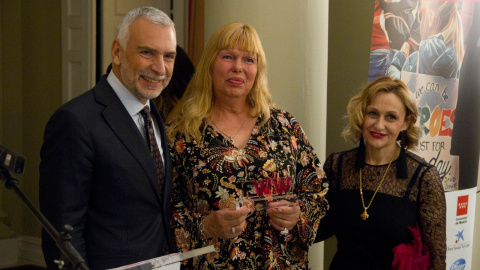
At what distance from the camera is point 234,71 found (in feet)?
8.41

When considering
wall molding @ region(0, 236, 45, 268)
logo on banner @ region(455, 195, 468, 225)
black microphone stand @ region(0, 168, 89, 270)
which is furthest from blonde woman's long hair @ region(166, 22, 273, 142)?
wall molding @ region(0, 236, 45, 268)

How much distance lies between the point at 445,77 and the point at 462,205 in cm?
92

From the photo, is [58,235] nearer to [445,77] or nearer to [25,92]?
[445,77]

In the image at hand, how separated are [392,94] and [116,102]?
1390 mm

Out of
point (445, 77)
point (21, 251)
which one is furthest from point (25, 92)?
point (445, 77)

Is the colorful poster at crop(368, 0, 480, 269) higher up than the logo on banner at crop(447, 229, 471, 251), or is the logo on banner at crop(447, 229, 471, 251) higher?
the colorful poster at crop(368, 0, 480, 269)

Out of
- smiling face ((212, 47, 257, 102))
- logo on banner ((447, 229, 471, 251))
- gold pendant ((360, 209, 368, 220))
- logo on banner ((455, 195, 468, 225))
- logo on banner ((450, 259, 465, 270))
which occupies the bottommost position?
logo on banner ((450, 259, 465, 270))

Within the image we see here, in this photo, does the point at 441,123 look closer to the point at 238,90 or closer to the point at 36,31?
the point at 238,90

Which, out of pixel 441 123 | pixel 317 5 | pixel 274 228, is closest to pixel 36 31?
pixel 317 5

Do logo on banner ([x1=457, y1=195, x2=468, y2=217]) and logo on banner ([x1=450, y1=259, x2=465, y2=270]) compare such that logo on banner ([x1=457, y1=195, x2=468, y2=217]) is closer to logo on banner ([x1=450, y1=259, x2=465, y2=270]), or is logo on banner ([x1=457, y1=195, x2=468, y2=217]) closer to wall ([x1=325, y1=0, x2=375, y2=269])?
logo on banner ([x1=450, y1=259, x2=465, y2=270])

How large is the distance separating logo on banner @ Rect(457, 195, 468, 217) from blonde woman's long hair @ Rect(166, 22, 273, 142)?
2.22 metres

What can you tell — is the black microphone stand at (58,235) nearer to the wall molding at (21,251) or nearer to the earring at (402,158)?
the earring at (402,158)

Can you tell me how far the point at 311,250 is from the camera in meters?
3.67

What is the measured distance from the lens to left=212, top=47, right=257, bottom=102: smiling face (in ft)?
8.41
